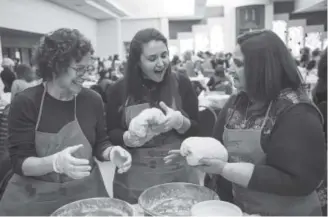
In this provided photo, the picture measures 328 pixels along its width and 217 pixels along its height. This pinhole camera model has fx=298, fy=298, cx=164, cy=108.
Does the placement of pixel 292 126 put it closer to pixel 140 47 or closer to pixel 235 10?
pixel 140 47

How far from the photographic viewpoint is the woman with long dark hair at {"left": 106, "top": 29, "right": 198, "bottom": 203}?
1.39m

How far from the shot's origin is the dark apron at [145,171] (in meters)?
1.39

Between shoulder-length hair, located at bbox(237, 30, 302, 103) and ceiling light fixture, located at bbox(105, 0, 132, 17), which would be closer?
shoulder-length hair, located at bbox(237, 30, 302, 103)

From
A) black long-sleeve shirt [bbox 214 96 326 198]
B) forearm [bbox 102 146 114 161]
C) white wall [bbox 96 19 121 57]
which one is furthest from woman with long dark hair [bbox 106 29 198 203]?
white wall [bbox 96 19 121 57]

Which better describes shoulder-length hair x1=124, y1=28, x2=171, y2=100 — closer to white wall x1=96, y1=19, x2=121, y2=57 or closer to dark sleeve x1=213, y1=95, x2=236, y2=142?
dark sleeve x1=213, y1=95, x2=236, y2=142

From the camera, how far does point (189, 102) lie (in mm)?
1559

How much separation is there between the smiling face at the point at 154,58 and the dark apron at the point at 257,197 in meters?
0.48

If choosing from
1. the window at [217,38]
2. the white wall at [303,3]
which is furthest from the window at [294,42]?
the window at [217,38]

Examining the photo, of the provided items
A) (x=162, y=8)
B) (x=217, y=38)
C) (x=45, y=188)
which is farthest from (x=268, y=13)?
(x=45, y=188)

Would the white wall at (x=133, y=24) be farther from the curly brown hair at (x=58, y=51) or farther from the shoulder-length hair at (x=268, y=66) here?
the shoulder-length hair at (x=268, y=66)

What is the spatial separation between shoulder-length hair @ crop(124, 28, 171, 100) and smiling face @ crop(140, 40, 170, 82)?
0.09 feet

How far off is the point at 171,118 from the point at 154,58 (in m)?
0.30

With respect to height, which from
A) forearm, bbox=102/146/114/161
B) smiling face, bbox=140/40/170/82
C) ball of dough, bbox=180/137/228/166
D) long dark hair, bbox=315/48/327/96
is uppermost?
smiling face, bbox=140/40/170/82

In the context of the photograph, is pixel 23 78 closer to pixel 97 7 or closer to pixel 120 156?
pixel 120 156
